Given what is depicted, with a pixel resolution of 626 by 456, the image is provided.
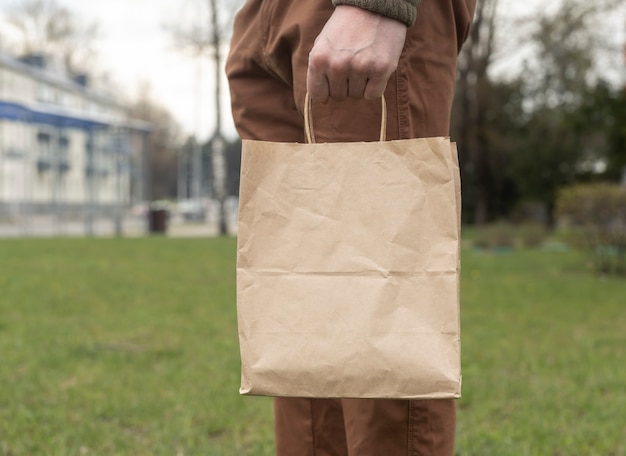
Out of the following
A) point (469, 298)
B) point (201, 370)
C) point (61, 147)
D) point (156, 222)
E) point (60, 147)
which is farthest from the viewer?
point (61, 147)

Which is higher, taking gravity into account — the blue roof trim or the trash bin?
the blue roof trim

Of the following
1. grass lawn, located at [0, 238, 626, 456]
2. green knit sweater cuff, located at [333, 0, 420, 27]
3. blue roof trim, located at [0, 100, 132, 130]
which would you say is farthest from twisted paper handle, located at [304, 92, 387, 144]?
blue roof trim, located at [0, 100, 132, 130]

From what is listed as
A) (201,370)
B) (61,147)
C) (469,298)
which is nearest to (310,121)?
(201,370)

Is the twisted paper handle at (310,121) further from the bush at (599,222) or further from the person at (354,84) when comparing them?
the bush at (599,222)

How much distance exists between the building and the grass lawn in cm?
1351

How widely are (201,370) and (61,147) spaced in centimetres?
3247

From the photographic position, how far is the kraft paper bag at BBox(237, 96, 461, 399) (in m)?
1.30

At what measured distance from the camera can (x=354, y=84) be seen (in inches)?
51.8

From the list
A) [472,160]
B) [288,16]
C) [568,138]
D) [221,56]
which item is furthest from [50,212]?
[288,16]

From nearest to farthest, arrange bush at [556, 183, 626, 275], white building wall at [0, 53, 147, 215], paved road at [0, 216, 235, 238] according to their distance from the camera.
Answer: bush at [556, 183, 626, 275] → paved road at [0, 216, 235, 238] → white building wall at [0, 53, 147, 215]

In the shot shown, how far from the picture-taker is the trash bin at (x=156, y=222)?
22.2 meters

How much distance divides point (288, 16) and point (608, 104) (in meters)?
11.9

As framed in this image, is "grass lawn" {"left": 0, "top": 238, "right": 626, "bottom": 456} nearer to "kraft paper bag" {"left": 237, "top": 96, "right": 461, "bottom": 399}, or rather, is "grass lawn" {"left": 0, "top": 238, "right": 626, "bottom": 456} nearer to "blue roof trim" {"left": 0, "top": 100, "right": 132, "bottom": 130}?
"kraft paper bag" {"left": 237, "top": 96, "right": 461, "bottom": 399}

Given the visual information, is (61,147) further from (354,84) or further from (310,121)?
(354,84)
